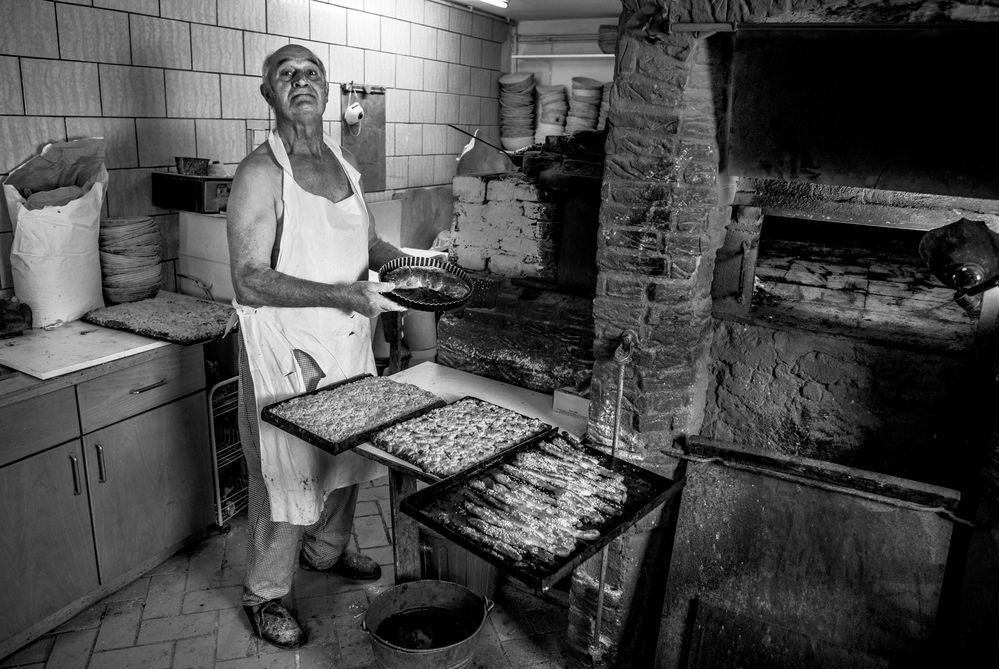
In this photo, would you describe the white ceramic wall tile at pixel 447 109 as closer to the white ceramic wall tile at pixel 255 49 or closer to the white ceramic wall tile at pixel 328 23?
the white ceramic wall tile at pixel 328 23

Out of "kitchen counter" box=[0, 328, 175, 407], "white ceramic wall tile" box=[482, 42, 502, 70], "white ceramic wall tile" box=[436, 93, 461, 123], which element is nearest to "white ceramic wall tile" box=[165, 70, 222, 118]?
"kitchen counter" box=[0, 328, 175, 407]

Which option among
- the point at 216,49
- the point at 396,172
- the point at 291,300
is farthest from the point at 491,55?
the point at 291,300

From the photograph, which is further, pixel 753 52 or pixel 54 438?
pixel 54 438

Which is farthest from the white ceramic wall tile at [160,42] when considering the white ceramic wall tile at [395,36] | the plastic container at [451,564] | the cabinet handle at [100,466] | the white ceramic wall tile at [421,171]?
the plastic container at [451,564]

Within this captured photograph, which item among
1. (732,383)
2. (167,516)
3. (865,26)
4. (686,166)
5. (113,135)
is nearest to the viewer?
(865,26)

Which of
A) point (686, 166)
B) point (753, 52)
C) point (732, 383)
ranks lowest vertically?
point (732, 383)

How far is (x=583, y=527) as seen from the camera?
7.35ft

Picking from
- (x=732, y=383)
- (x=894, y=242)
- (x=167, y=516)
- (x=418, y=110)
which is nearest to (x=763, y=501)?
(x=732, y=383)

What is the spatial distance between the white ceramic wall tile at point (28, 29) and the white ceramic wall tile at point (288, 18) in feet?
4.95

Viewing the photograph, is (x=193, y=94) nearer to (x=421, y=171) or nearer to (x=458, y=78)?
(x=421, y=171)

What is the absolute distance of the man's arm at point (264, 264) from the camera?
2.86 meters

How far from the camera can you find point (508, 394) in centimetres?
340

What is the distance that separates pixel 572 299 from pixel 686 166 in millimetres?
976

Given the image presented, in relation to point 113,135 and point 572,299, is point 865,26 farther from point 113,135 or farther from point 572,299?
point 113,135
